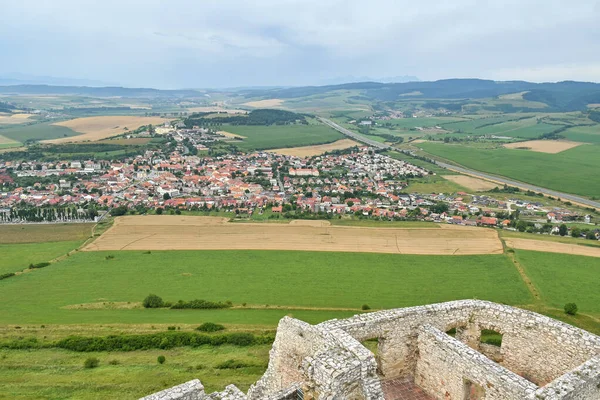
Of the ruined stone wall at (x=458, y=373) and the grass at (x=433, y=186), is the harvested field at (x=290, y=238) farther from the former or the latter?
the ruined stone wall at (x=458, y=373)

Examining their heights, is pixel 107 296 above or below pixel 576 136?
below

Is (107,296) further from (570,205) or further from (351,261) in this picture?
(570,205)

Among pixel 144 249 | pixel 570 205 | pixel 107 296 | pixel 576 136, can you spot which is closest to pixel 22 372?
pixel 107 296

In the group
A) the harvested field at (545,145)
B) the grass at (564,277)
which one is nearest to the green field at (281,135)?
the harvested field at (545,145)

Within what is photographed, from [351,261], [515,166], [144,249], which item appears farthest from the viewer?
[515,166]

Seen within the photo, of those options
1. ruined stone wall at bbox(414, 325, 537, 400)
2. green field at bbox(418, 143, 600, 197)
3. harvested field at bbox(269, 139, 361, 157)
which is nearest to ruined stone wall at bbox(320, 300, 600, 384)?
ruined stone wall at bbox(414, 325, 537, 400)
